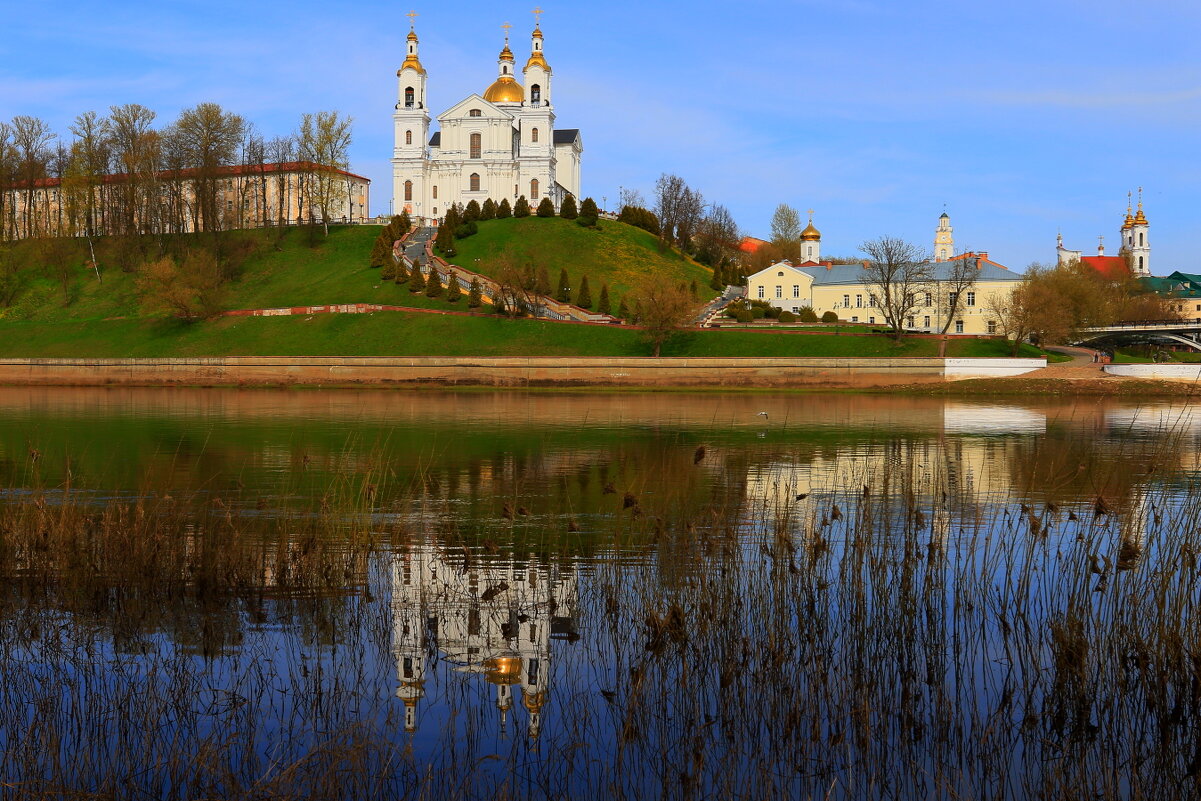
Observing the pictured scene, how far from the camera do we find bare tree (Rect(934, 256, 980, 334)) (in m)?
81.4

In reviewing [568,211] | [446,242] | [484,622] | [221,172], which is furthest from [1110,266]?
[484,622]

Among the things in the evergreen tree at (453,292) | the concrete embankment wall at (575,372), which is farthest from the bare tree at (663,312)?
the evergreen tree at (453,292)

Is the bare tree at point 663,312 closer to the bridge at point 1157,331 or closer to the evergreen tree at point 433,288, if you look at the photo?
the evergreen tree at point 433,288

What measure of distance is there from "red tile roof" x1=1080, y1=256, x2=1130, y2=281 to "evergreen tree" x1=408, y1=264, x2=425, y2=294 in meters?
68.1

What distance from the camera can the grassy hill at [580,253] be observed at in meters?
82.2

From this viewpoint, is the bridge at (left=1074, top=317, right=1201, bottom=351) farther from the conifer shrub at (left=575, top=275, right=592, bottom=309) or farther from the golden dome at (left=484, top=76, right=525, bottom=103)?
the golden dome at (left=484, top=76, right=525, bottom=103)

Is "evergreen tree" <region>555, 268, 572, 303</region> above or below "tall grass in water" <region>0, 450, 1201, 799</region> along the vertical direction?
above

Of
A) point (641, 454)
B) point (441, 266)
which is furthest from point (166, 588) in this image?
point (441, 266)

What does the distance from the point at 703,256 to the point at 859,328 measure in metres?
27.1

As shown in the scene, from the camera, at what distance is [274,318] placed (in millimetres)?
71062

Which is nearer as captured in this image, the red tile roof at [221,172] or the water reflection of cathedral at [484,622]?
the water reflection of cathedral at [484,622]

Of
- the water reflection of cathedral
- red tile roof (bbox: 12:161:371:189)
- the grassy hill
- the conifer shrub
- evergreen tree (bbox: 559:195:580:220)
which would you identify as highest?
red tile roof (bbox: 12:161:371:189)

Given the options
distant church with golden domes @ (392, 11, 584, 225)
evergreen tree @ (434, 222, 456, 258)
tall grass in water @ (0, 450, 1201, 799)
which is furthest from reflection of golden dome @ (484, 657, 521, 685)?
distant church with golden domes @ (392, 11, 584, 225)

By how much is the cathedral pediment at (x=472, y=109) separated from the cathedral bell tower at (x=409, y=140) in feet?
8.25
